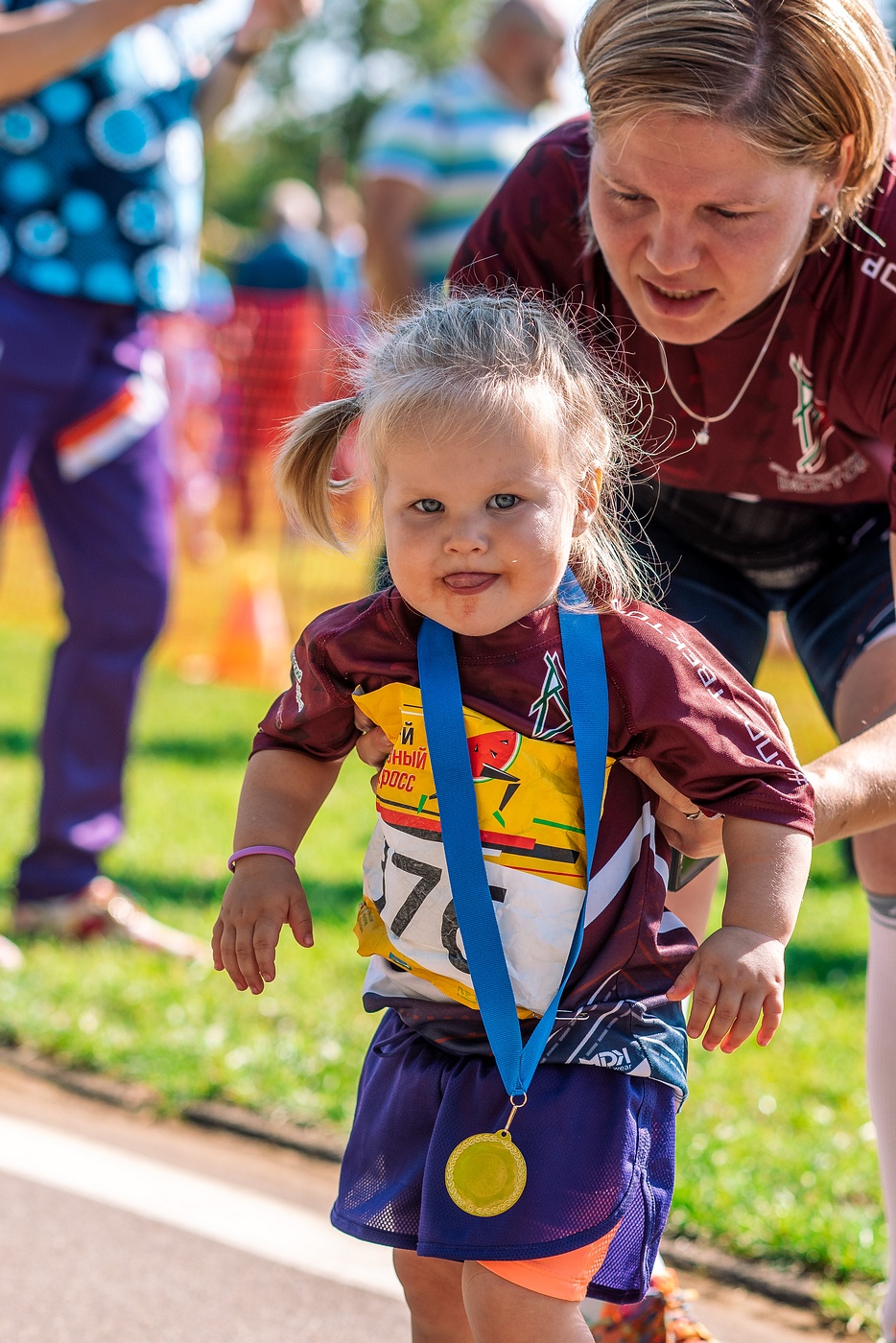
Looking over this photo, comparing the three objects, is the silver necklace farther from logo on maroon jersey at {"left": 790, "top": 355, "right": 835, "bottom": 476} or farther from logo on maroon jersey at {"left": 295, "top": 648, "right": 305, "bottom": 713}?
logo on maroon jersey at {"left": 295, "top": 648, "right": 305, "bottom": 713}

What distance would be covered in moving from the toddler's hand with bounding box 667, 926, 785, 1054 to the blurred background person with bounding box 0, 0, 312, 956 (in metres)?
2.38

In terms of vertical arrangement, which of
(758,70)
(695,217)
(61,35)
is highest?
(61,35)

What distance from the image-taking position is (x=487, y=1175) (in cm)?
158

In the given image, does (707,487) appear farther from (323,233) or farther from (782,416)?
(323,233)

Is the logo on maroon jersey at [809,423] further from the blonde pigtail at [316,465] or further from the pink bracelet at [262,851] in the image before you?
the pink bracelet at [262,851]

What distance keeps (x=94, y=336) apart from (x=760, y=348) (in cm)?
206

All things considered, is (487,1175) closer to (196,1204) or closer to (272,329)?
(196,1204)

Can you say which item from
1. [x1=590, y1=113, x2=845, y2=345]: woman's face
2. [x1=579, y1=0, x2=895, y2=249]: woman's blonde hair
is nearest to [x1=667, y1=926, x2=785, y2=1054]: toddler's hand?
[x1=590, y1=113, x2=845, y2=345]: woman's face

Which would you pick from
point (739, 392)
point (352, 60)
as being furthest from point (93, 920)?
point (352, 60)

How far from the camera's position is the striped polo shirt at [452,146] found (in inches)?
194

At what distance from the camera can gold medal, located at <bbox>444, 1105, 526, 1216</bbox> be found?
157 cm

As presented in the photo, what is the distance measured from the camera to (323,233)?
11742 mm

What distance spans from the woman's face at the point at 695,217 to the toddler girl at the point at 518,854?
173 mm

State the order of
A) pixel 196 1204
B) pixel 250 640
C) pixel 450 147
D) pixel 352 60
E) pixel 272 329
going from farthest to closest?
pixel 352 60, pixel 272 329, pixel 250 640, pixel 450 147, pixel 196 1204
